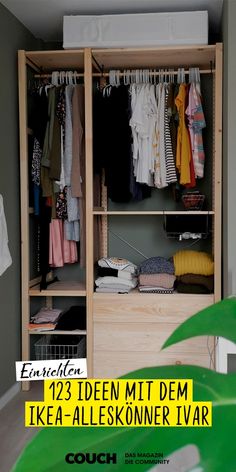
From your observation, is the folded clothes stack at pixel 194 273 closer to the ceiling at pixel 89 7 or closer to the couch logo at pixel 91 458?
the ceiling at pixel 89 7

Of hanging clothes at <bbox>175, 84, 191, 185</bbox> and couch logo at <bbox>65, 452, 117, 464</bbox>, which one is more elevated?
hanging clothes at <bbox>175, 84, 191, 185</bbox>

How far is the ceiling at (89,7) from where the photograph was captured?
3.17 meters

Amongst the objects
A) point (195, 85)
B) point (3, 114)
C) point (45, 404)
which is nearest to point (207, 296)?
point (195, 85)

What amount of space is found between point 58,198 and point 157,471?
3185 millimetres

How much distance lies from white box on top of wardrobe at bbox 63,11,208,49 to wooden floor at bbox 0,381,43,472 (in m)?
2.16

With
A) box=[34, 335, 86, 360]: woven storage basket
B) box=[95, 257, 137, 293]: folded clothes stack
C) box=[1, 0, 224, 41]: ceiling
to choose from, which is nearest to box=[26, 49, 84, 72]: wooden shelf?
box=[1, 0, 224, 41]: ceiling

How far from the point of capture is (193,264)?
10.9 ft

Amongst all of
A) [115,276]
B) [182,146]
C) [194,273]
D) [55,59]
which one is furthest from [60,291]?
[55,59]

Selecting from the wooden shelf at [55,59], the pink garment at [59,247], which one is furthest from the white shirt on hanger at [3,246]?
the wooden shelf at [55,59]

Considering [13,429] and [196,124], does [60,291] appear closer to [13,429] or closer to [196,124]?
[13,429]

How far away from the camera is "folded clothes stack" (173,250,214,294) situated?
3.28 metres

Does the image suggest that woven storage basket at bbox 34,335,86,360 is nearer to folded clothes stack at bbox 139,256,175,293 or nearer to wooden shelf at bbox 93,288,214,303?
wooden shelf at bbox 93,288,214,303

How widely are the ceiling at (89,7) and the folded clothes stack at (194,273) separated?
1508mm

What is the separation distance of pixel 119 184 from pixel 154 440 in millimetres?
3134
